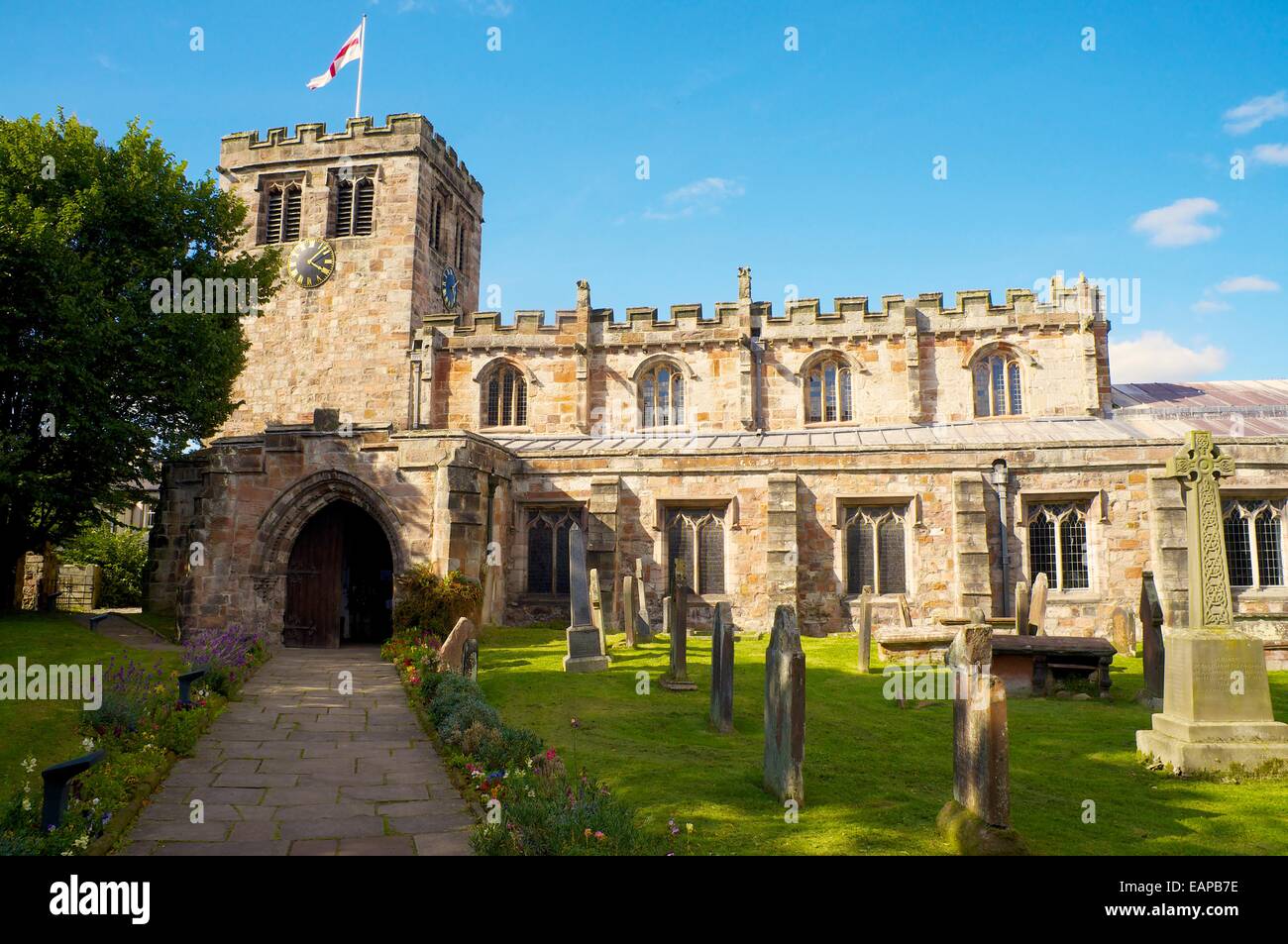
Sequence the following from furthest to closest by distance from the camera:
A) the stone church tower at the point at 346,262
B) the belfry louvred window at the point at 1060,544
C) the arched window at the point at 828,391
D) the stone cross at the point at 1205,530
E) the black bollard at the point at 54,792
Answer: the stone church tower at the point at 346,262 → the arched window at the point at 828,391 → the belfry louvred window at the point at 1060,544 → the stone cross at the point at 1205,530 → the black bollard at the point at 54,792

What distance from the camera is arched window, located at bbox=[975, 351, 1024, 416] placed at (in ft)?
89.4

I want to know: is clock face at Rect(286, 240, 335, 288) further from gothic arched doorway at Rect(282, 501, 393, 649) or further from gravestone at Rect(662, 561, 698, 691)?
gravestone at Rect(662, 561, 698, 691)

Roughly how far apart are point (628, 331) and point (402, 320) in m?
8.22

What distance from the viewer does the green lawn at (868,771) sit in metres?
6.72

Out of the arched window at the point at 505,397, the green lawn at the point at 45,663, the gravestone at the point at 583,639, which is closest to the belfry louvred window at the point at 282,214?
the arched window at the point at 505,397

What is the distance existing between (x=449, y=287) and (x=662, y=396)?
10.5 meters

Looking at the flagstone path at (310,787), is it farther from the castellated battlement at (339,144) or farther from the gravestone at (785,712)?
the castellated battlement at (339,144)

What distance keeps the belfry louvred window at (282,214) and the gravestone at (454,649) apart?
2329 cm

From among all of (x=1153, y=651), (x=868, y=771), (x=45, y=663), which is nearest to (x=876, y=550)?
(x=1153, y=651)

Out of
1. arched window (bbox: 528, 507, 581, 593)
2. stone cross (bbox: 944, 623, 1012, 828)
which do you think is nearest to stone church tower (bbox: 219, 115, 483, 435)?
arched window (bbox: 528, 507, 581, 593)

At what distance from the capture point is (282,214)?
1249 inches
